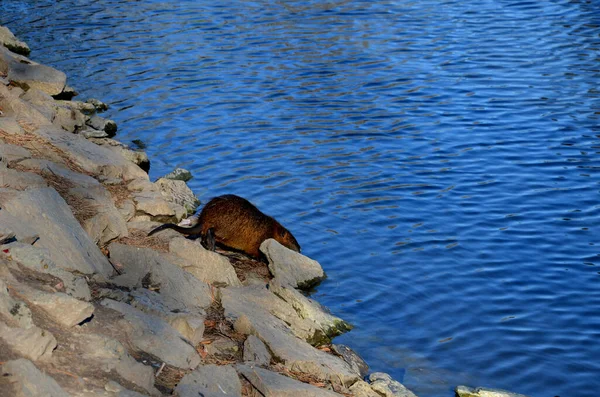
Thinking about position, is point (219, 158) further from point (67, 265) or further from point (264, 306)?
point (67, 265)

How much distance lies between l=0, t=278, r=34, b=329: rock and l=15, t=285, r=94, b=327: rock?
220mm

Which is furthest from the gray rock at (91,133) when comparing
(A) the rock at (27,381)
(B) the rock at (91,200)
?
(A) the rock at (27,381)

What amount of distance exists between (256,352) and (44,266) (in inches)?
51.9

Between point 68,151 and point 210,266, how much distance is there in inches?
86.1

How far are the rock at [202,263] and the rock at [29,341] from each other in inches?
80.2

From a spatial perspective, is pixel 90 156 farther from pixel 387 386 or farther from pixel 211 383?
pixel 211 383

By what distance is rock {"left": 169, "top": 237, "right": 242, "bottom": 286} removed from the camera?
18.6 feet

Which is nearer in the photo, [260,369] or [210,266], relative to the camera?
[260,369]

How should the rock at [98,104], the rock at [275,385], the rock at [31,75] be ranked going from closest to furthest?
the rock at [275,385] < the rock at [31,75] < the rock at [98,104]

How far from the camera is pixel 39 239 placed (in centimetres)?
468

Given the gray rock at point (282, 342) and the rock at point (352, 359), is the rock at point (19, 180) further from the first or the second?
the rock at point (352, 359)

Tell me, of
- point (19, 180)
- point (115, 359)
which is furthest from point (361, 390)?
point (19, 180)

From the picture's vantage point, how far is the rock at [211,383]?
394 centimetres

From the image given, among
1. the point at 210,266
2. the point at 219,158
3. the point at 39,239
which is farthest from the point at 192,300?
the point at 219,158
